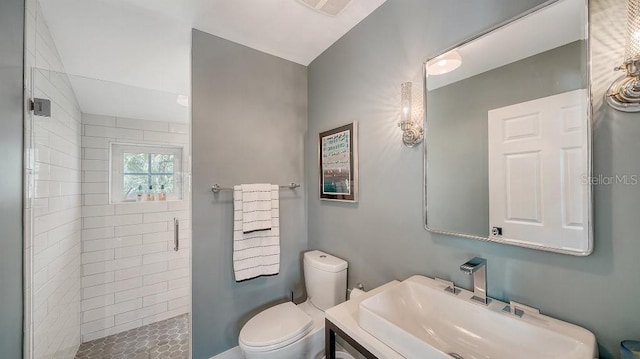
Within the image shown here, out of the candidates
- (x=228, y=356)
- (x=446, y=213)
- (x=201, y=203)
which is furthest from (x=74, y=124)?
(x=446, y=213)

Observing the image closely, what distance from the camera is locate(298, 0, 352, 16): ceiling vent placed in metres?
1.35

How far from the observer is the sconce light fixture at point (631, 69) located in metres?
0.67

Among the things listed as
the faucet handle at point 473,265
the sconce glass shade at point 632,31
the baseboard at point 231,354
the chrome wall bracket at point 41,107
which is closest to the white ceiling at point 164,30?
the chrome wall bracket at point 41,107

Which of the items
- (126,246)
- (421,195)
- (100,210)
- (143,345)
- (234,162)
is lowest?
(143,345)

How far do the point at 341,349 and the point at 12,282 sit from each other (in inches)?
70.1

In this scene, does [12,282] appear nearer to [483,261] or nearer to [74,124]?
[74,124]

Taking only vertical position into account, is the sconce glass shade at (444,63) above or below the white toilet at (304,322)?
above

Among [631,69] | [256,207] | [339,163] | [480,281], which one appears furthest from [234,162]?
[631,69]

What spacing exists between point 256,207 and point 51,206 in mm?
1223

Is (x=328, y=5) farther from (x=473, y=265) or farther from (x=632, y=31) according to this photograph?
(x=473, y=265)

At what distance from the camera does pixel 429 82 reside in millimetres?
1191

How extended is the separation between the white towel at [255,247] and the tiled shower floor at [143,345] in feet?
2.90

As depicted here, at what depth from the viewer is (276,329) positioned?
4.65ft

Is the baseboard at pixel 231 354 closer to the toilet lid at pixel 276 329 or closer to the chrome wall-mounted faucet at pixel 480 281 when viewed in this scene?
the toilet lid at pixel 276 329
